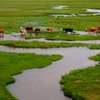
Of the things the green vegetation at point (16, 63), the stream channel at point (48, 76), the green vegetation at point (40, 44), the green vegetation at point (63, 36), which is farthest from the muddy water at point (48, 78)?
the green vegetation at point (63, 36)

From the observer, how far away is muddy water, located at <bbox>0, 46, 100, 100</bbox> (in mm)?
22484

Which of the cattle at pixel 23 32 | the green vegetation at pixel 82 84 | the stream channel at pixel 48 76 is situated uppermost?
the cattle at pixel 23 32

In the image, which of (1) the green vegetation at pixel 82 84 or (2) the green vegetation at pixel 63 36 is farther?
(2) the green vegetation at pixel 63 36

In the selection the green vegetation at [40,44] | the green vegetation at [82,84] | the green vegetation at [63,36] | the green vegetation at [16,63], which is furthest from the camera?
the green vegetation at [63,36]

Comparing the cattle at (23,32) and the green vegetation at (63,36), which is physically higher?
the cattle at (23,32)

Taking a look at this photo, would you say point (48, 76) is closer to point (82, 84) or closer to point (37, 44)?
point (82, 84)

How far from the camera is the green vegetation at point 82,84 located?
21750 mm

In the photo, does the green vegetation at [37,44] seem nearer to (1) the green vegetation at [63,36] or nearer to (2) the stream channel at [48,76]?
(2) the stream channel at [48,76]

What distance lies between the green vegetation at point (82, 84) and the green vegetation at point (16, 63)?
407 cm

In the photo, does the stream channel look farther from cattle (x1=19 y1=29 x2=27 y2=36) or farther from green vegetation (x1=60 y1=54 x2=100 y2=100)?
cattle (x1=19 y1=29 x2=27 y2=36)

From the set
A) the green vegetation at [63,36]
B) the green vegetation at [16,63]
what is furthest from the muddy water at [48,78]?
the green vegetation at [63,36]

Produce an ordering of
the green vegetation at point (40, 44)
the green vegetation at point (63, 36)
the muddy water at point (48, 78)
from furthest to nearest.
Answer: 1. the green vegetation at point (63, 36)
2. the green vegetation at point (40, 44)
3. the muddy water at point (48, 78)

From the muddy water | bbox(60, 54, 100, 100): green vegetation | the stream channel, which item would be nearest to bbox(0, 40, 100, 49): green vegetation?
the stream channel

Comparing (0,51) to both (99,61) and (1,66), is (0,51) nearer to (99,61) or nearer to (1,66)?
(1,66)
